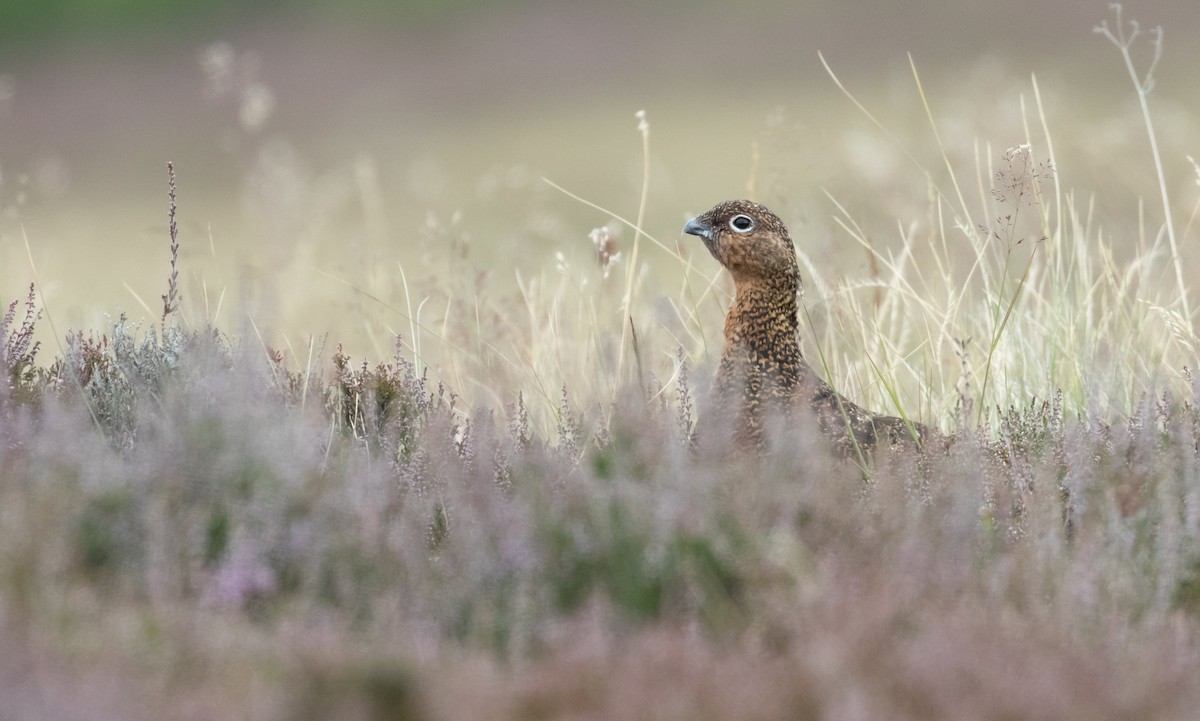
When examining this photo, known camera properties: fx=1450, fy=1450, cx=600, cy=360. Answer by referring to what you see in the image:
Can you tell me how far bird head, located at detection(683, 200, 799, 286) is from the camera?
15.8ft

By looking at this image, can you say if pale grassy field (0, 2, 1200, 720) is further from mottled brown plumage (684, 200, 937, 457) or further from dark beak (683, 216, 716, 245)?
dark beak (683, 216, 716, 245)

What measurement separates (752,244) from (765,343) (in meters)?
0.34

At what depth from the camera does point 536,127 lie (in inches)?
1121

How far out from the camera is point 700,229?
496 centimetres

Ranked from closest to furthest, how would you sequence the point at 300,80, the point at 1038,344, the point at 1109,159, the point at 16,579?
the point at 16,579 → the point at 1038,344 → the point at 1109,159 → the point at 300,80

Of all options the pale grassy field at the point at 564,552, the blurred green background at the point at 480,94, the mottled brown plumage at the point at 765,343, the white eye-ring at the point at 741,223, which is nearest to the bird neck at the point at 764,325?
the mottled brown plumage at the point at 765,343

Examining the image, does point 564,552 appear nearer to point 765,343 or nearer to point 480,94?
point 765,343

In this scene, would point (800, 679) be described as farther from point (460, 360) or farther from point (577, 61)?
point (577, 61)

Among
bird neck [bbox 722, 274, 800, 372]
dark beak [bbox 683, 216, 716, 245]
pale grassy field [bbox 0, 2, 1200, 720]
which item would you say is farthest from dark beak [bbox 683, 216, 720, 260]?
pale grassy field [bbox 0, 2, 1200, 720]

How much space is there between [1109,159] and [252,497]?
659cm

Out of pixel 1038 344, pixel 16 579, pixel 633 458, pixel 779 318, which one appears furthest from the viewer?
pixel 1038 344

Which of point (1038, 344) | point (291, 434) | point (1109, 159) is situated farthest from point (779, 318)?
point (1109, 159)

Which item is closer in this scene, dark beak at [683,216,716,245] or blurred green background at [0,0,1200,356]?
dark beak at [683,216,716,245]

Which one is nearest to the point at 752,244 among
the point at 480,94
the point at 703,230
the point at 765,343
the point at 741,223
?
the point at 741,223
